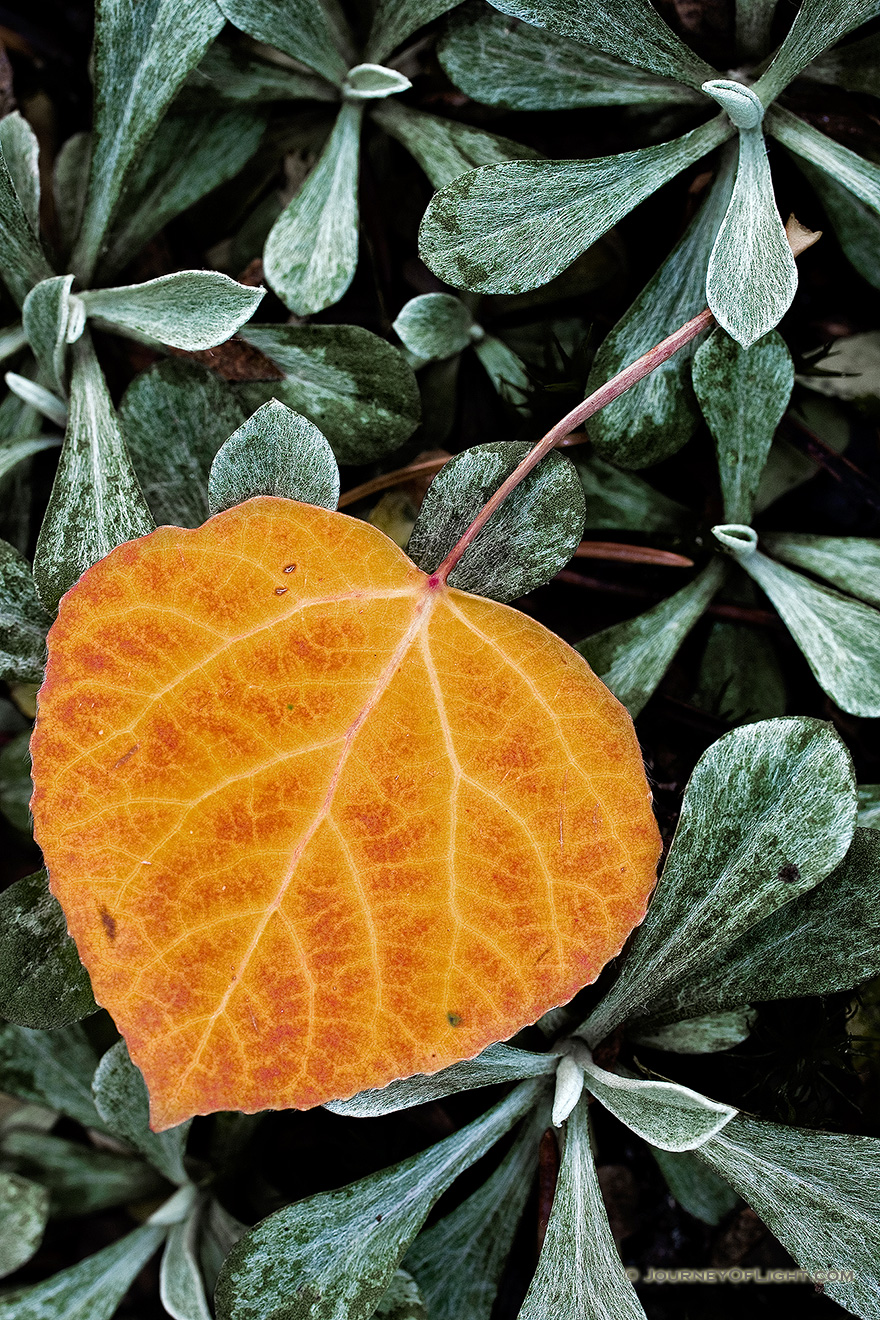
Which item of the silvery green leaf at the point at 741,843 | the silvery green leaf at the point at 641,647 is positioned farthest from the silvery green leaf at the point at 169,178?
the silvery green leaf at the point at 741,843

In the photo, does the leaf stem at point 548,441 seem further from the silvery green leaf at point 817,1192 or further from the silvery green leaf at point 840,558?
the silvery green leaf at point 817,1192

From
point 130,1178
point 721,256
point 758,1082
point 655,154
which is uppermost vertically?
point 655,154

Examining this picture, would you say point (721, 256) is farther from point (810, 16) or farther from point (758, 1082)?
point (758, 1082)

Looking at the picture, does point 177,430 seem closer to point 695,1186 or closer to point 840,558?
point 840,558

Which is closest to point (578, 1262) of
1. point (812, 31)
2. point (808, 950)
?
point (808, 950)

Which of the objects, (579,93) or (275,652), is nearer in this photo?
(275,652)

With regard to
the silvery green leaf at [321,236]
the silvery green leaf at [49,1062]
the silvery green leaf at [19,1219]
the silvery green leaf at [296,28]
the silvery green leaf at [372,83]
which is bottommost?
the silvery green leaf at [19,1219]

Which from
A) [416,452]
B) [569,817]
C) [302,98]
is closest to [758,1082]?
[569,817]

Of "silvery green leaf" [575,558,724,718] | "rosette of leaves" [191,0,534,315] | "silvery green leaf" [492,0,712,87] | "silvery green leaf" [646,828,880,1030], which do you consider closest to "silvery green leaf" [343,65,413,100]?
"rosette of leaves" [191,0,534,315]
